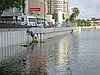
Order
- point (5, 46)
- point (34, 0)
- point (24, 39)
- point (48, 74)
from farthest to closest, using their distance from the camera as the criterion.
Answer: point (34, 0), point (24, 39), point (5, 46), point (48, 74)

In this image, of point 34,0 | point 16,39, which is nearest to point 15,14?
point 34,0

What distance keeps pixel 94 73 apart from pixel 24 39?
33321 millimetres

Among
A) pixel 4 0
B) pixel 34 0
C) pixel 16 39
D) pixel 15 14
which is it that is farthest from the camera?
pixel 34 0

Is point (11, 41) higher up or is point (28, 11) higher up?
point (28, 11)

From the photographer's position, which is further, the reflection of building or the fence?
the reflection of building

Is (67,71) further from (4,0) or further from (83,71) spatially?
(4,0)

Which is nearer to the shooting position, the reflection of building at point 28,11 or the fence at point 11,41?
the fence at point 11,41

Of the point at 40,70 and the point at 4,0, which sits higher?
the point at 4,0

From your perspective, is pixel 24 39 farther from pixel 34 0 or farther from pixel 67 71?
pixel 34 0

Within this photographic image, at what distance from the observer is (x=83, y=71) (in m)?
22.1

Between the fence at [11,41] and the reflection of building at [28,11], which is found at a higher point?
the reflection of building at [28,11]

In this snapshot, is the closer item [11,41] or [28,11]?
[11,41]

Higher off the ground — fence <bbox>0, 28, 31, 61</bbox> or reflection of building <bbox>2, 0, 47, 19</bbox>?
reflection of building <bbox>2, 0, 47, 19</bbox>

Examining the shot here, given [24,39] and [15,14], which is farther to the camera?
[15,14]
